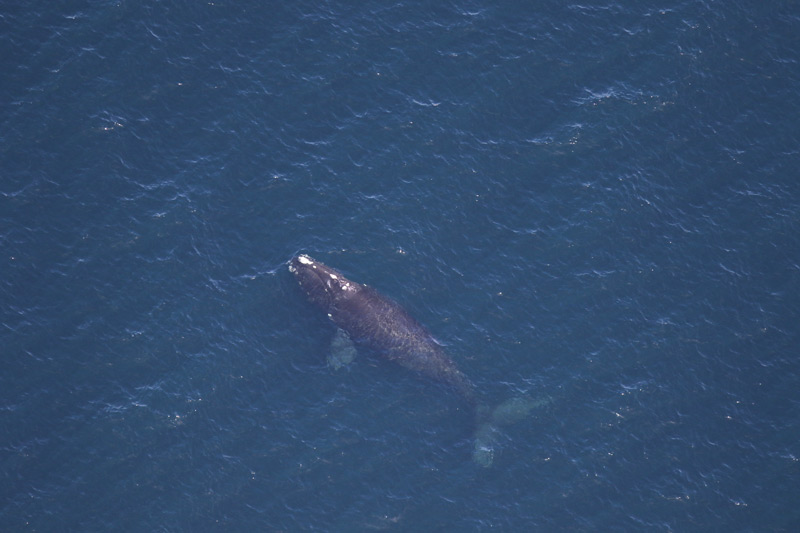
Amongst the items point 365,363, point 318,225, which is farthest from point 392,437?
point 318,225

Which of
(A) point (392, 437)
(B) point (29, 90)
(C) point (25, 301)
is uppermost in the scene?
(B) point (29, 90)

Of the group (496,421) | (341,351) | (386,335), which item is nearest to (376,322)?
(386,335)

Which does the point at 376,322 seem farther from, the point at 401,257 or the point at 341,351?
the point at 401,257

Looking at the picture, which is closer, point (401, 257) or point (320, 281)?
point (320, 281)

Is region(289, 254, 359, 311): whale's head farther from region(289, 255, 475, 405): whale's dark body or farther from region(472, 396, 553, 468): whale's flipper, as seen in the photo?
region(472, 396, 553, 468): whale's flipper

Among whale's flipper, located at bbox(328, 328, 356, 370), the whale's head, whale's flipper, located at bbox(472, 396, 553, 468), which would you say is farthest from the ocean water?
the whale's head

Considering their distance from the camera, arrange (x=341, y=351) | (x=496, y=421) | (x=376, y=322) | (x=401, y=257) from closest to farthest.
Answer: (x=496, y=421) < (x=341, y=351) < (x=376, y=322) < (x=401, y=257)

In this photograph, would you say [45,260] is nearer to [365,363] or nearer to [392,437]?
[365,363]
